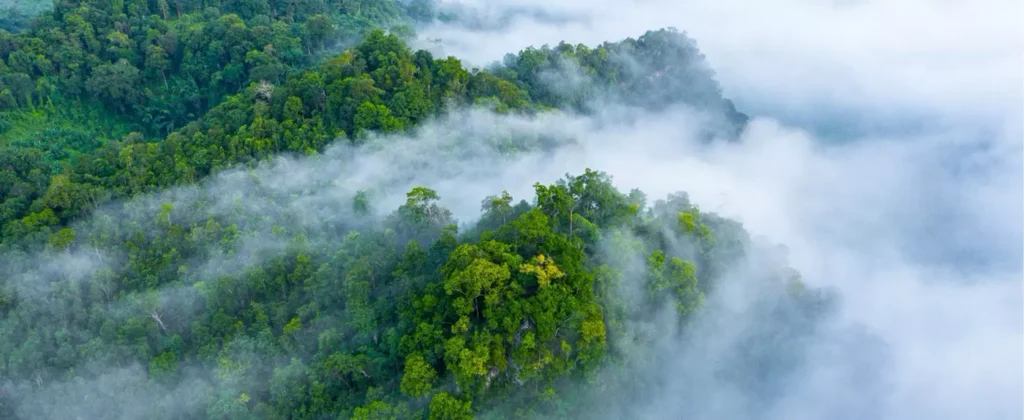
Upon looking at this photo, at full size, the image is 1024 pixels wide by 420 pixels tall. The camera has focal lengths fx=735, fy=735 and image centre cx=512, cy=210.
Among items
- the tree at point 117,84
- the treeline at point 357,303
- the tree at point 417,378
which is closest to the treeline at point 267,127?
the treeline at point 357,303

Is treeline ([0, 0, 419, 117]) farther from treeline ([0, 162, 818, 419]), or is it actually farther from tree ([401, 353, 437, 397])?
tree ([401, 353, 437, 397])

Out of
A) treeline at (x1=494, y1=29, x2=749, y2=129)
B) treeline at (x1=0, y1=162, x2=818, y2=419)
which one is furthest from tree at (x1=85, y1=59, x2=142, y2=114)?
treeline at (x1=494, y1=29, x2=749, y2=129)

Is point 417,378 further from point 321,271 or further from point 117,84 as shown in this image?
point 117,84

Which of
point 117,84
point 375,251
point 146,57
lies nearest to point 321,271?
point 375,251

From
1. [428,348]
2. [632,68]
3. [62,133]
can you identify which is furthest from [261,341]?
[632,68]

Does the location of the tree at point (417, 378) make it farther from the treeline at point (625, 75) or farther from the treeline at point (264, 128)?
the treeline at point (625, 75)

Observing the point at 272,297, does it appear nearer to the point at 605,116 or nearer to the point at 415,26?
the point at 605,116

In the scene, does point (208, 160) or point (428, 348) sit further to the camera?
point (208, 160)

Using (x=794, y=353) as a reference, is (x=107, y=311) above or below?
below
